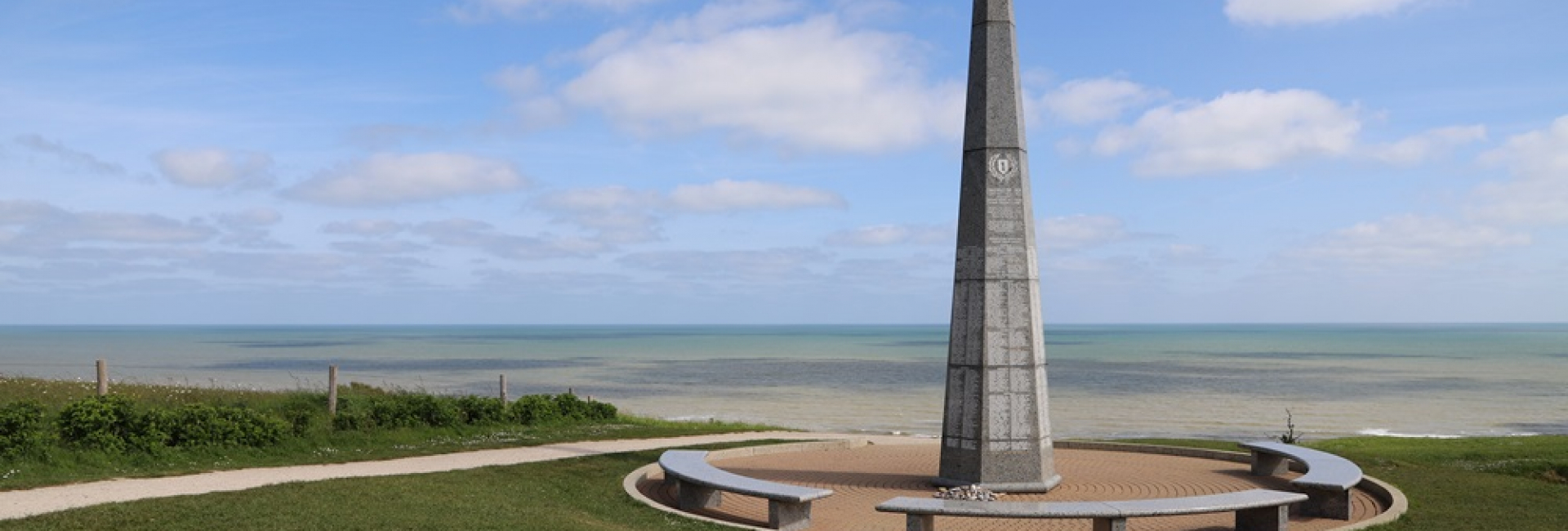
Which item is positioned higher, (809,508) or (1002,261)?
(1002,261)

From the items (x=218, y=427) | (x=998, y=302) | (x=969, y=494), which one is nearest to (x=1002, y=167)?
(x=998, y=302)

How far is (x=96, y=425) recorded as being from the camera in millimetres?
15578

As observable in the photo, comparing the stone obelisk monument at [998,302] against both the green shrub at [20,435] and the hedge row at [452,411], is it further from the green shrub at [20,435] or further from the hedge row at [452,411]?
the green shrub at [20,435]

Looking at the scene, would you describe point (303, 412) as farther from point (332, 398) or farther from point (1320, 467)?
point (1320, 467)

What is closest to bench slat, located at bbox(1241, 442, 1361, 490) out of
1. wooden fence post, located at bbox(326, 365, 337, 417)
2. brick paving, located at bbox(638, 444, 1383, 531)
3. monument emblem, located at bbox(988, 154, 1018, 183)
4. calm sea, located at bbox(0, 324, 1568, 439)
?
brick paving, located at bbox(638, 444, 1383, 531)

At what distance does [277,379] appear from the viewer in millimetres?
67938

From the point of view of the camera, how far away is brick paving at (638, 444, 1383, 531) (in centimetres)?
1159

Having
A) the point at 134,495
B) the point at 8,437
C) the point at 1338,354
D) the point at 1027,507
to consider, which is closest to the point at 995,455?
the point at 1027,507

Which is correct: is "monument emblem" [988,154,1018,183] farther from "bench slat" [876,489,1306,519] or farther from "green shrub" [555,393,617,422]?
"green shrub" [555,393,617,422]

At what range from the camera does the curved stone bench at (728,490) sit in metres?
11.1

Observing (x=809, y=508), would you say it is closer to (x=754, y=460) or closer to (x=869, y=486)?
(x=869, y=486)

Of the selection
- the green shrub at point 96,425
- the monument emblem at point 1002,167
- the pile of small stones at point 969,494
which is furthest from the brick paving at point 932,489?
the green shrub at point 96,425

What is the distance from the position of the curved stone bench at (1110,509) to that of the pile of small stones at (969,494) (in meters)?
1.98

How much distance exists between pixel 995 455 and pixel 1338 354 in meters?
119
